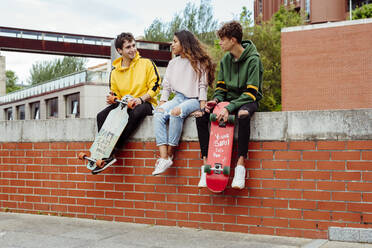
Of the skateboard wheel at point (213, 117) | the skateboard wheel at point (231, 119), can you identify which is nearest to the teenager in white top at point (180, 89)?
the skateboard wheel at point (213, 117)

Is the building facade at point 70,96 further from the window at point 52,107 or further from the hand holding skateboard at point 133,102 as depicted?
the hand holding skateboard at point 133,102

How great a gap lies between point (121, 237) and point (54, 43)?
128 feet

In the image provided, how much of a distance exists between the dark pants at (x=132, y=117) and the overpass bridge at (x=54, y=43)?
36607 millimetres

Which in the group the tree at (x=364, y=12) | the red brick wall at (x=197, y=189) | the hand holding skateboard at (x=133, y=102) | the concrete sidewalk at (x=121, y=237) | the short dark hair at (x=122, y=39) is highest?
the tree at (x=364, y=12)

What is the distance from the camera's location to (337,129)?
443 cm

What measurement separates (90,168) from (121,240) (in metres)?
1.19

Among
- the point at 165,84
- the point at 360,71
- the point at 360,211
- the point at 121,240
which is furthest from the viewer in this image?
the point at 360,71

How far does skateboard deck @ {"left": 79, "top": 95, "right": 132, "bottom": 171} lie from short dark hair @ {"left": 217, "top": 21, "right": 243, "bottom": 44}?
141 centimetres

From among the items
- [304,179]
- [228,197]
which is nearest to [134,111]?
[228,197]

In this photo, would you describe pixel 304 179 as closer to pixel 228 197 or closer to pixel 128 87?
pixel 228 197

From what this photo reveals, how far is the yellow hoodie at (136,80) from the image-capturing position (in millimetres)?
5672

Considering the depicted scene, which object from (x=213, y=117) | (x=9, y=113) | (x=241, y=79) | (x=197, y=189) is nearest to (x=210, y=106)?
(x=213, y=117)

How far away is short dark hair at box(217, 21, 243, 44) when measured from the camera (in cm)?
491

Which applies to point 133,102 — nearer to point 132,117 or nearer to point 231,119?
point 132,117
